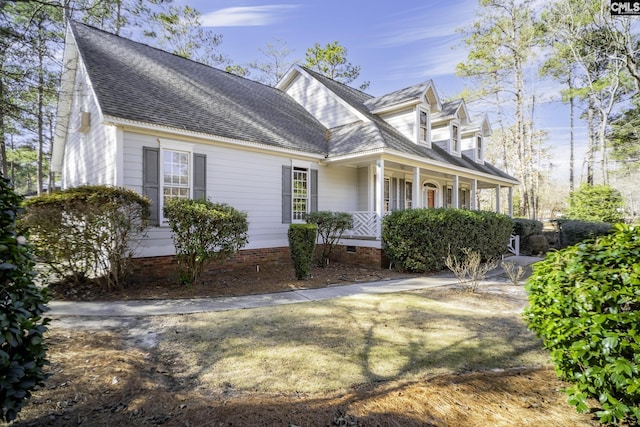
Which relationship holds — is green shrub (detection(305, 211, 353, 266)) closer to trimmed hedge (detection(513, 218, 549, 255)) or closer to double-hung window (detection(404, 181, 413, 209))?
double-hung window (detection(404, 181, 413, 209))

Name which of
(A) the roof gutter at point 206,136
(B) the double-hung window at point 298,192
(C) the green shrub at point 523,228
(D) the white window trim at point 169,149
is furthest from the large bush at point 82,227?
(C) the green shrub at point 523,228

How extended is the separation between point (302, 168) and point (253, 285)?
16.7 ft

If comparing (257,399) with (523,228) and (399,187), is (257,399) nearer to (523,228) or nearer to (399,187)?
(399,187)

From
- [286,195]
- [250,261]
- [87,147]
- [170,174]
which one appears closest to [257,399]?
[170,174]

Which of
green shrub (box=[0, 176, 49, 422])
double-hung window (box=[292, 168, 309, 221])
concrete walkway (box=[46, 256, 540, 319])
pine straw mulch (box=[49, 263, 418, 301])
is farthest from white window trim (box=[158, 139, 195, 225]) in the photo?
green shrub (box=[0, 176, 49, 422])

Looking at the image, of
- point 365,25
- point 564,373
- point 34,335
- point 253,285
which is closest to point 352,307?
point 253,285

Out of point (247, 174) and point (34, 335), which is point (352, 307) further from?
point (247, 174)

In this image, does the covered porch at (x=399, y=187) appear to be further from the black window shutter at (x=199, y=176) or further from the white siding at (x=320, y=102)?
the black window shutter at (x=199, y=176)

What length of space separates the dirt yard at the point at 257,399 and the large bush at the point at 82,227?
9.00 ft

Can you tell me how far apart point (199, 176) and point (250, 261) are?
2.98 metres

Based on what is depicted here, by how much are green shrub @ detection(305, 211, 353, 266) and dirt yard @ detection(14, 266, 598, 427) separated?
22.2 ft

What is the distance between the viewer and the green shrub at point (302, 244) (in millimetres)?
8016

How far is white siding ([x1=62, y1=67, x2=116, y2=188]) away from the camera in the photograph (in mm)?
7998

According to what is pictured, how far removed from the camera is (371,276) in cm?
923
